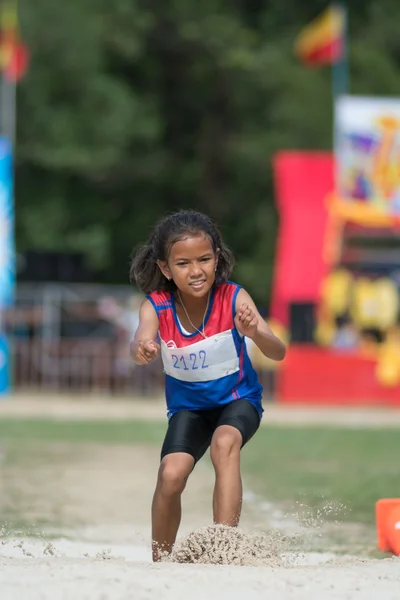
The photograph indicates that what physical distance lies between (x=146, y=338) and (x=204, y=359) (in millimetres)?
308

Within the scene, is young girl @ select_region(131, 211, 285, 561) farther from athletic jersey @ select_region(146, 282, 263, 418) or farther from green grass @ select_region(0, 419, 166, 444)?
green grass @ select_region(0, 419, 166, 444)

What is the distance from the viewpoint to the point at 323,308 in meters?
21.6

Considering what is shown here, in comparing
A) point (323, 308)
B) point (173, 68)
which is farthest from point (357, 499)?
point (173, 68)

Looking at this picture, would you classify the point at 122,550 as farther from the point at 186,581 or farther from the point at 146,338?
the point at 186,581

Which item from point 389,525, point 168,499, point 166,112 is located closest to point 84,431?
point 389,525

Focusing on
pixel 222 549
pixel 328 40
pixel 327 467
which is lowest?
pixel 327 467

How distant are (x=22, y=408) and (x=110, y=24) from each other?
17.9 meters

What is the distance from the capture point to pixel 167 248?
518cm

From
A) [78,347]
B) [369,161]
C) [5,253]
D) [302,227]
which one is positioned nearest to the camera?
[369,161]

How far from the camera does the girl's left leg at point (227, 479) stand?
15.9ft

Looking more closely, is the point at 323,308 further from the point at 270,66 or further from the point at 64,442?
the point at 270,66

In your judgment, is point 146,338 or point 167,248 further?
point 167,248

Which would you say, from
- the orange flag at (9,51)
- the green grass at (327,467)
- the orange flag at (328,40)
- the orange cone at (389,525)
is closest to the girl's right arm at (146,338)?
the orange cone at (389,525)

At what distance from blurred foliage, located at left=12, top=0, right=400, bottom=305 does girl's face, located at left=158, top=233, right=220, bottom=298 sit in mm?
26310
